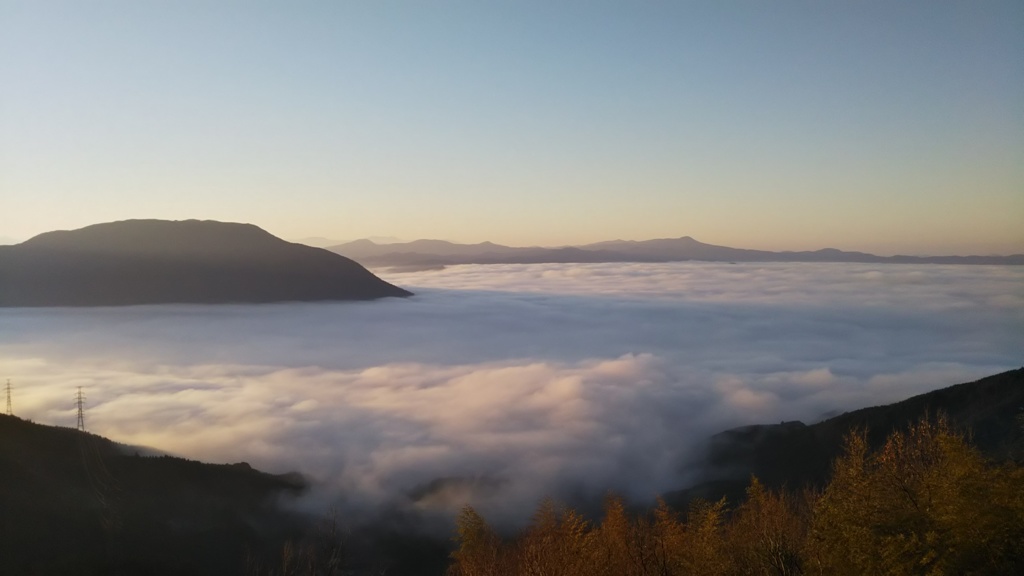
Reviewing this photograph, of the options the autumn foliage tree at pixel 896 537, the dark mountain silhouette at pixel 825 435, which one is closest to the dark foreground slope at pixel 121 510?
the autumn foliage tree at pixel 896 537

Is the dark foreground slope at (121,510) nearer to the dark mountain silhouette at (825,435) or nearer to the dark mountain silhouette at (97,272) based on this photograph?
the dark mountain silhouette at (825,435)

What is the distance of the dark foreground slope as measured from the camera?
41312mm

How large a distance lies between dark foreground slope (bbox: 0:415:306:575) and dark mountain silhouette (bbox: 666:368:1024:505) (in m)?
54.6

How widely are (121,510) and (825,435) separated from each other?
86.0 meters

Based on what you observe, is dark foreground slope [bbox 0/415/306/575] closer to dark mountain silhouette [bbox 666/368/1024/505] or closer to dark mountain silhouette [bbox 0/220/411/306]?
dark mountain silhouette [bbox 666/368/1024/505]

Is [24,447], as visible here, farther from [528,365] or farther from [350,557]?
[528,365]

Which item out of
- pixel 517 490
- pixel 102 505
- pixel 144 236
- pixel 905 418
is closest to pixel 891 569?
pixel 102 505

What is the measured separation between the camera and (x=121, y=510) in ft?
175

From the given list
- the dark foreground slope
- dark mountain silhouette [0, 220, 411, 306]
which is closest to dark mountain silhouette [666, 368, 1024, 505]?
the dark foreground slope

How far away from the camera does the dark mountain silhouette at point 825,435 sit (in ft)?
209

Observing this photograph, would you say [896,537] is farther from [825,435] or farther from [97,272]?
[97,272]

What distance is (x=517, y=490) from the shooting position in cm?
10225

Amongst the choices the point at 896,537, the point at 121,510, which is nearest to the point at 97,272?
the point at 121,510

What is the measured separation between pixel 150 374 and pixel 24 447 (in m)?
110
